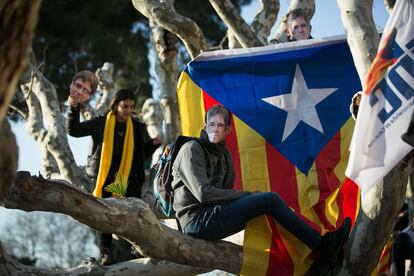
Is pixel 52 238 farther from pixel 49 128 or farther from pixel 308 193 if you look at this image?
pixel 308 193

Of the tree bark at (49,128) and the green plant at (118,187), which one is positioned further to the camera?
the tree bark at (49,128)

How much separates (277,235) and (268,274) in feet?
0.90

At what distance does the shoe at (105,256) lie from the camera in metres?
7.83

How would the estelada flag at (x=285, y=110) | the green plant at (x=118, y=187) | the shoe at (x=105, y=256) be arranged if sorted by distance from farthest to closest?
the estelada flag at (x=285, y=110) → the shoe at (x=105, y=256) → the green plant at (x=118, y=187)

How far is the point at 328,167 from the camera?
8320 mm

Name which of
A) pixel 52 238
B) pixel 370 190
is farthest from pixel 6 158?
pixel 52 238

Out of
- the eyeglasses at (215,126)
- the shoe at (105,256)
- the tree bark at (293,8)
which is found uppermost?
the tree bark at (293,8)

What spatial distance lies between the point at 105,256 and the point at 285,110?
1.99 metres

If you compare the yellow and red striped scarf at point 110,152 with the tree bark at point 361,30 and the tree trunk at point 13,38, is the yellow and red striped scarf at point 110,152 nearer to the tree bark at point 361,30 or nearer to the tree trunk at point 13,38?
the tree bark at point 361,30

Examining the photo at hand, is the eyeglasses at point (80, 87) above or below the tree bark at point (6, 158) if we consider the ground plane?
above

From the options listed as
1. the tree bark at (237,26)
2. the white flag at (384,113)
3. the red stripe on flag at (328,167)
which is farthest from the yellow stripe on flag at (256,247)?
the tree bark at (237,26)

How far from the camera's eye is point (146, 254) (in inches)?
270

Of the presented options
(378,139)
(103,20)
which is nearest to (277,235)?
(378,139)

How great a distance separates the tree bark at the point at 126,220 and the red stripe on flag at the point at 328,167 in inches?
53.1
